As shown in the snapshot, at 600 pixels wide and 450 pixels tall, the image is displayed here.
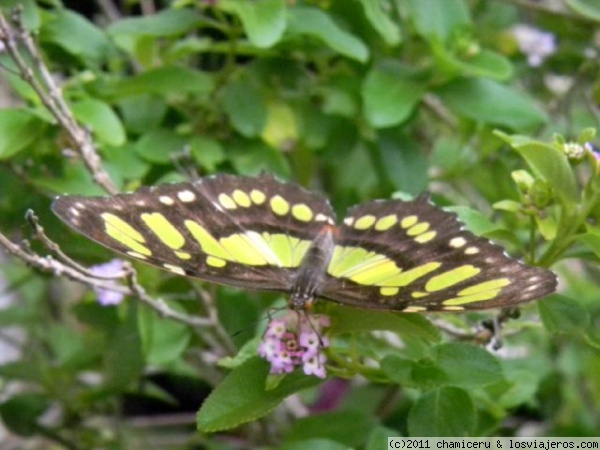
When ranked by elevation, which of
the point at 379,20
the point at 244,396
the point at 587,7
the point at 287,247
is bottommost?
the point at 244,396

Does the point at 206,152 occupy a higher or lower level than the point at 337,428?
higher

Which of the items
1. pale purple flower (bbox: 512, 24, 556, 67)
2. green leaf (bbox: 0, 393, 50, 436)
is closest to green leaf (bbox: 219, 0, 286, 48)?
pale purple flower (bbox: 512, 24, 556, 67)

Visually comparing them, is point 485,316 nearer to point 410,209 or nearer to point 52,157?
point 410,209

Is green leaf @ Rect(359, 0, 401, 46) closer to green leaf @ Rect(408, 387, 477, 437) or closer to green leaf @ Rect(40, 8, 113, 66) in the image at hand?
green leaf @ Rect(40, 8, 113, 66)

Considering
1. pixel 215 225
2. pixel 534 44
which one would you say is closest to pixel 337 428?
pixel 215 225

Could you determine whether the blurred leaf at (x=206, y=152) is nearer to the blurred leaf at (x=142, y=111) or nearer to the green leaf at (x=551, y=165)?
the blurred leaf at (x=142, y=111)

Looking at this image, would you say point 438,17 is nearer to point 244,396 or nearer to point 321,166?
point 321,166

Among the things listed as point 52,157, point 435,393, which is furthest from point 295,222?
point 52,157
